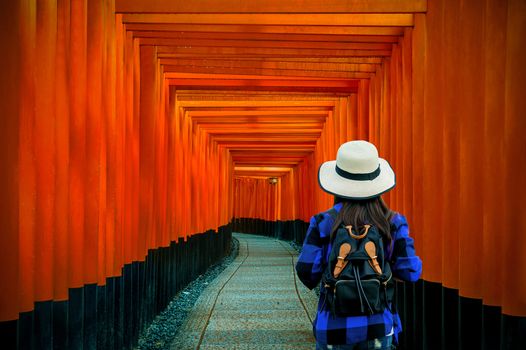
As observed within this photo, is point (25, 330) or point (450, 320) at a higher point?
point (25, 330)

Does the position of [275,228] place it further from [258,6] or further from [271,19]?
[258,6]

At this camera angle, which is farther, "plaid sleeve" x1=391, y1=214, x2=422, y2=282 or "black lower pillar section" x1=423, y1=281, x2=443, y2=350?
"black lower pillar section" x1=423, y1=281, x2=443, y2=350

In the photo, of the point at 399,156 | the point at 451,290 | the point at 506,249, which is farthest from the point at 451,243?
the point at 399,156

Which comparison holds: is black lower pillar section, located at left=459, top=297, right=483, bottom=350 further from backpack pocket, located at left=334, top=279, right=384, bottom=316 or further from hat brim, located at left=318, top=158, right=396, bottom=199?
backpack pocket, located at left=334, top=279, right=384, bottom=316

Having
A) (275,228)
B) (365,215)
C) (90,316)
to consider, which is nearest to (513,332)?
(365,215)

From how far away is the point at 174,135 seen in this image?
43.4 ft

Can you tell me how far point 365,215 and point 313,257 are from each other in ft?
1.08

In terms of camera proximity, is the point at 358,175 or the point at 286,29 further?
the point at 286,29

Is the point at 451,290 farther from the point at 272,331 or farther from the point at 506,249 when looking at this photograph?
the point at 272,331

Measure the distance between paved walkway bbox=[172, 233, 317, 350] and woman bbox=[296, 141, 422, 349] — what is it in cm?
556

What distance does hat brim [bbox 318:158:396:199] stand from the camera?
3.77m

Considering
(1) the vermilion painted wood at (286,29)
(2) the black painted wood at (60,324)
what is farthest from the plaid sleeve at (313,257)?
(1) the vermilion painted wood at (286,29)

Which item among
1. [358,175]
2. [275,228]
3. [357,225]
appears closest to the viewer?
[357,225]

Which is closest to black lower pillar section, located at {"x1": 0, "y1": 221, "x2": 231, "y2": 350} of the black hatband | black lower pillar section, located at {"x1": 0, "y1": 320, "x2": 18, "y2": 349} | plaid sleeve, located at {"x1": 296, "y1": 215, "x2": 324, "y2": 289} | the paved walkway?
black lower pillar section, located at {"x1": 0, "y1": 320, "x2": 18, "y2": 349}
